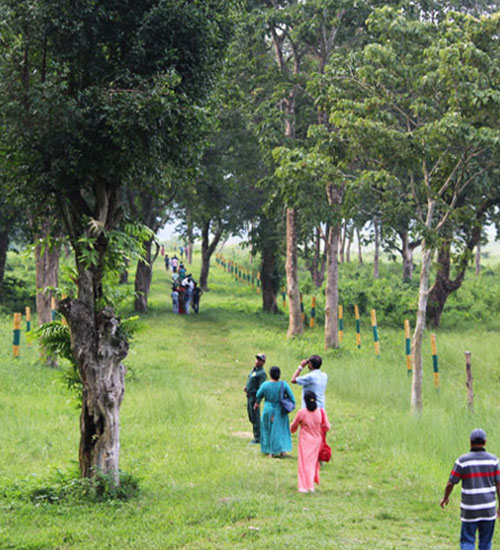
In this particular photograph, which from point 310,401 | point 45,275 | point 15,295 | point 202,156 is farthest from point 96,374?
point 15,295

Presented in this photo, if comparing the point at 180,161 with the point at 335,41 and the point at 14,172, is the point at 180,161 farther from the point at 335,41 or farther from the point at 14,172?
the point at 335,41

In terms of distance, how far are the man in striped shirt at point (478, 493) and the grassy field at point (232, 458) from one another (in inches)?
22.2

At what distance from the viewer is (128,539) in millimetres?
7723

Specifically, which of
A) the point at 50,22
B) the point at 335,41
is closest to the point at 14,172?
the point at 50,22

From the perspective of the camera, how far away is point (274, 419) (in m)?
11.1

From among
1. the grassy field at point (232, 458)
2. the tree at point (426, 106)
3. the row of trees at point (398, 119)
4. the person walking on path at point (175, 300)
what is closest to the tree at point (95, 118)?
the grassy field at point (232, 458)

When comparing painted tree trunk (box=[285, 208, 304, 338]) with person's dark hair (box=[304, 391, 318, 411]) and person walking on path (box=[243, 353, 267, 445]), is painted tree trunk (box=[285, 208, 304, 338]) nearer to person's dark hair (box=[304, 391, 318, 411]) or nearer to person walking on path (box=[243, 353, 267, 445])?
person walking on path (box=[243, 353, 267, 445])

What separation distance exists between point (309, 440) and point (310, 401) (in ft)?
1.65

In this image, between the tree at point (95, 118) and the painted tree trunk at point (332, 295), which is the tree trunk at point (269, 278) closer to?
the painted tree trunk at point (332, 295)

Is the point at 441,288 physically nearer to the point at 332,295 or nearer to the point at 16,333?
the point at 332,295

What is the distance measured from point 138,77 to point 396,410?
8.50 m

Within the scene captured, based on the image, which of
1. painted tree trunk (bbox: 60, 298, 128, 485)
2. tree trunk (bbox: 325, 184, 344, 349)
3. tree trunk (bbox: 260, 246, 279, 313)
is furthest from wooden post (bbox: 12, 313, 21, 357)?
tree trunk (bbox: 260, 246, 279, 313)

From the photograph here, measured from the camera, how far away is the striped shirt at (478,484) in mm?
6750

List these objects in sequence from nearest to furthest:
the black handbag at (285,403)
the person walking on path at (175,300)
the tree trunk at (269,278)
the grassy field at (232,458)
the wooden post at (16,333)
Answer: the grassy field at (232,458) < the black handbag at (285,403) < the wooden post at (16,333) < the person walking on path at (175,300) < the tree trunk at (269,278)
